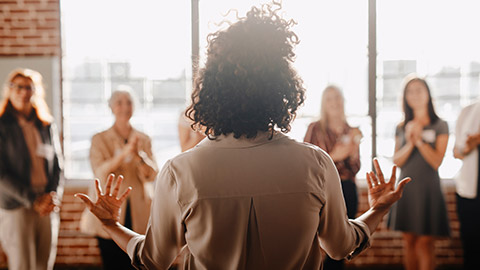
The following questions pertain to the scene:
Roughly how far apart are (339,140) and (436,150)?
2.38ft

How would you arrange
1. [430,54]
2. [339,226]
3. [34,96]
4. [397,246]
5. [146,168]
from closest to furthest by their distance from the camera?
[339,226] → [34,96] → [146,168] → [397,246] → [430,54]

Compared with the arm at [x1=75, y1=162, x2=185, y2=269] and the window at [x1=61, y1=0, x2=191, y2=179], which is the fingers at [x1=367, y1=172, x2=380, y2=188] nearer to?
the arm at [x1=75, y1=162, x2=185, y2=269]

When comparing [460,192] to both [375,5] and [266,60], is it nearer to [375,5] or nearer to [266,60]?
[375,5]

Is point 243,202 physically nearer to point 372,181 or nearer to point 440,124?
point 372,181

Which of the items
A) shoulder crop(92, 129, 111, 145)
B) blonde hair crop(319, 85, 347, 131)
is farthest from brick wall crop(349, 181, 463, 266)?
shoulder crop(92, 129, 111, 145)

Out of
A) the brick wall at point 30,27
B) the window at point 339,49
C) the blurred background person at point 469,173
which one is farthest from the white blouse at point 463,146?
the brick wall at point 30,27

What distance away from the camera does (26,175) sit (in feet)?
10.1

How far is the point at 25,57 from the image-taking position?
4500 mm

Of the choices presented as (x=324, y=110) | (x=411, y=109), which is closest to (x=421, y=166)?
(x=411, y=109)

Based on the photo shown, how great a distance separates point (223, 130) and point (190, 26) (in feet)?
11.9

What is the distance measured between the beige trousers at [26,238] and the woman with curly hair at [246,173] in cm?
225

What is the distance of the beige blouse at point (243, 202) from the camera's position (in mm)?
1115

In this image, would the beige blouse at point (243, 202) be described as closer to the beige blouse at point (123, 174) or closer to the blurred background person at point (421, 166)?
the beige blouse at point (123, 174)

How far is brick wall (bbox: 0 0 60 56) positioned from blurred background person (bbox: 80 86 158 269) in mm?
1629
